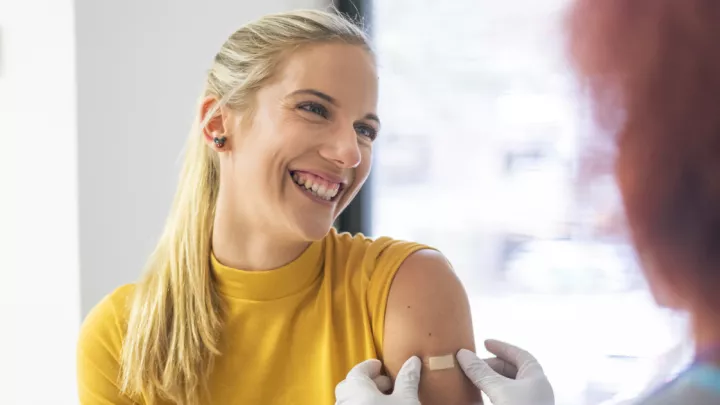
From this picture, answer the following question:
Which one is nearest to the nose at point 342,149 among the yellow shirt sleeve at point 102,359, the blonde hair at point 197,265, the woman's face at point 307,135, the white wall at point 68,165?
the woman's face at point 307,135

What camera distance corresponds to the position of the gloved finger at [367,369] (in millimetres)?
1163

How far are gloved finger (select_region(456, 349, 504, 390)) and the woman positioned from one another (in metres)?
0.03

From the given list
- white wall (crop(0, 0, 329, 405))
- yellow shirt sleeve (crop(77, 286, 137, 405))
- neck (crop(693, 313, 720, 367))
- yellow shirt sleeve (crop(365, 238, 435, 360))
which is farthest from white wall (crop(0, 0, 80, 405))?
neck (crop(693, 313, 720, 367))

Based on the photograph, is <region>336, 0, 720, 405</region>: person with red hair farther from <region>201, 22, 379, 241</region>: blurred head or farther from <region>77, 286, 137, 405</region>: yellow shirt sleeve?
<region>77, 286, 137, 405</region>: yellow shirt sleeve

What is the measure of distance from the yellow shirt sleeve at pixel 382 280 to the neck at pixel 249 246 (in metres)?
0.15

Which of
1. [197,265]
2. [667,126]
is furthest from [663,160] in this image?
[197,265]

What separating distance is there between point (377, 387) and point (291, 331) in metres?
0.23

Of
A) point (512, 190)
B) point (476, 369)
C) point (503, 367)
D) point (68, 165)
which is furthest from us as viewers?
point (68, 165)

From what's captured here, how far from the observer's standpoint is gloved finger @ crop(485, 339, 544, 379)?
118 cm

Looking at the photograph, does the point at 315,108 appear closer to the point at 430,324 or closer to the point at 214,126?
the point at 214,126

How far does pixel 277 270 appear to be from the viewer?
133cm

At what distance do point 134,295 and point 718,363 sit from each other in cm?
103

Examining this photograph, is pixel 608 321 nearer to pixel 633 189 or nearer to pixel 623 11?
pixel 633 189

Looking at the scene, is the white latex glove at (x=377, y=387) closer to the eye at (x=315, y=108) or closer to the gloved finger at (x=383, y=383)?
the gloved finger at (x=383, y=383)
